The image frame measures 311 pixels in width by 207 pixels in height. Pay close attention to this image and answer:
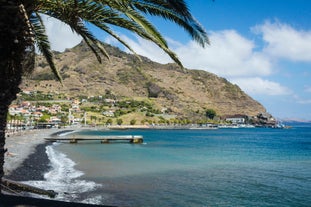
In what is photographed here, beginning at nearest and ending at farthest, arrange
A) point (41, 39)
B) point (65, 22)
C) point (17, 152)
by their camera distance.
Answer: point (65, 22), point (41, 39), point (17, 152)

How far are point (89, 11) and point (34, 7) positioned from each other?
1.14 meters

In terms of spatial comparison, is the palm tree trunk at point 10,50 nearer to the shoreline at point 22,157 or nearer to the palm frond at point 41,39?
the palm frond at point 41,39

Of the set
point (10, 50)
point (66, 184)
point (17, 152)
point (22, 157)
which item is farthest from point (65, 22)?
point (17, 152)

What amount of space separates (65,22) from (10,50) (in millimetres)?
1631

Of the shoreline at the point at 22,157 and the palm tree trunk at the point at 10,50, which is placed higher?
the palm tree trunk at the point at 10,50

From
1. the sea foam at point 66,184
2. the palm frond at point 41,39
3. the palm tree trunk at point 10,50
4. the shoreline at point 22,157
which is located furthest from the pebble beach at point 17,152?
the palm tree trunk at point 10,50

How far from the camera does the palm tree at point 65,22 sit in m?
6.11

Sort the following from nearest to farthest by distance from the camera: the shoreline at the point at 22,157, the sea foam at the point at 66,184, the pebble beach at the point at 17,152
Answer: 1. the sea foam at the point at 66,184
2. the shoreline at the point at 22,157
3. the pebble beach at the point at 17,152

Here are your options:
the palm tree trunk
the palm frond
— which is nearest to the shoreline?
the palm frond

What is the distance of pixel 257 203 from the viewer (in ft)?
47.3

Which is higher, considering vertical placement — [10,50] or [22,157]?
[10,50]

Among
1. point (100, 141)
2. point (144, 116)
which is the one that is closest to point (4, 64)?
point (100, 141)

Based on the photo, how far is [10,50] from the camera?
628 cm

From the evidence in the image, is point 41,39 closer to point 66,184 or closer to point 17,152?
point 66,184
